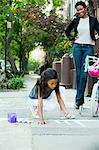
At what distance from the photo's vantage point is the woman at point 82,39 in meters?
8.36

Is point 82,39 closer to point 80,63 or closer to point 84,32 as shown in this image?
point 84,32

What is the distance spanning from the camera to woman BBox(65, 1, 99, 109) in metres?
8.36

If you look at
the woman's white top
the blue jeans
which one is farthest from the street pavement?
the woman's white top

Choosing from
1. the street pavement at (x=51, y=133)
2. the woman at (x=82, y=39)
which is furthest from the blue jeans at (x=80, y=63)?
the street pavement at (x=51, y=133)

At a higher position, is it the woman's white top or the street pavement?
the woman's white top

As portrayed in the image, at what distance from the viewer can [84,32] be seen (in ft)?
27.6

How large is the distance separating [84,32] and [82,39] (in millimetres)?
132

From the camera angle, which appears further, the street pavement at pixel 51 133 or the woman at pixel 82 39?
the woman at pixel 82 39

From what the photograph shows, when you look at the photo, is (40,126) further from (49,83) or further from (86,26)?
(86,26)

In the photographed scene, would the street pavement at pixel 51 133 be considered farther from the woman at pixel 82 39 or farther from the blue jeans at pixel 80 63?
the woman at pixel 82 39

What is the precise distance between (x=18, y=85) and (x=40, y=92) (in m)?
9.94

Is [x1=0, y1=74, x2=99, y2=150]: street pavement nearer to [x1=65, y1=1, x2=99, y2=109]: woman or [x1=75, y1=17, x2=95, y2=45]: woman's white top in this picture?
[x1=65, y1=1, x2=99, y2=109]: woman

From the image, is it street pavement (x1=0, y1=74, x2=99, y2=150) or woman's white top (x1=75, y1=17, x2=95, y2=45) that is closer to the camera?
street pavement (x1=0, y1=74, x2=99, y2=150)

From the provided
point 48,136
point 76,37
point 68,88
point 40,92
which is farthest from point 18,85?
point 48,136
